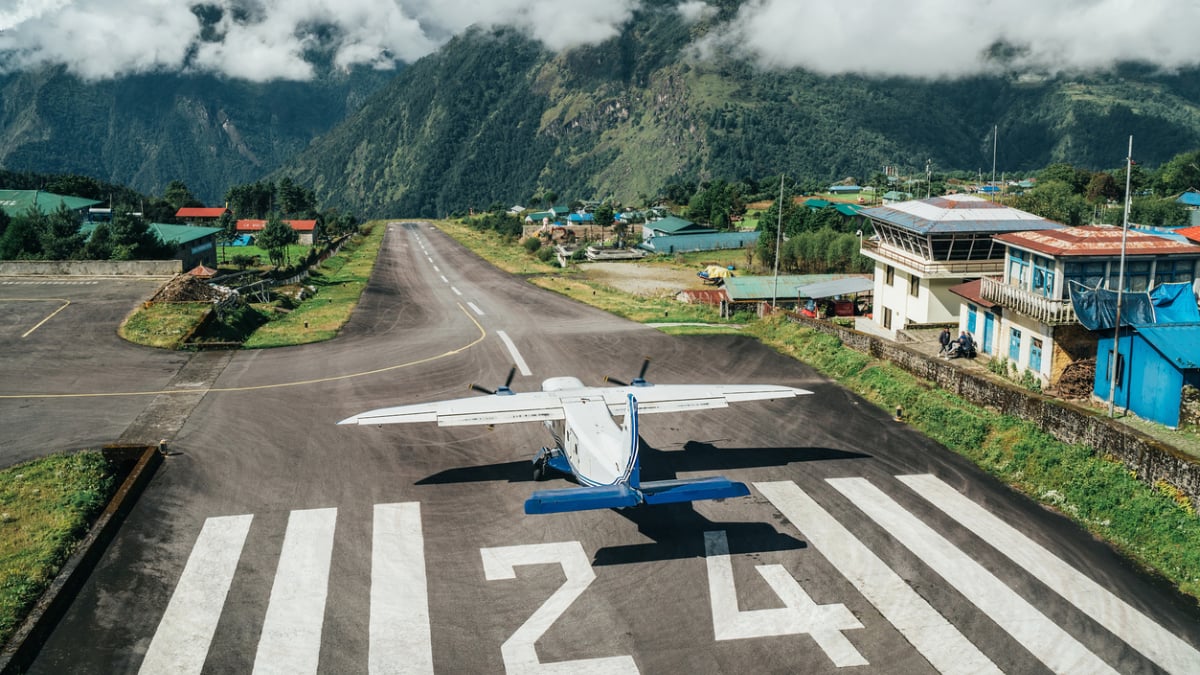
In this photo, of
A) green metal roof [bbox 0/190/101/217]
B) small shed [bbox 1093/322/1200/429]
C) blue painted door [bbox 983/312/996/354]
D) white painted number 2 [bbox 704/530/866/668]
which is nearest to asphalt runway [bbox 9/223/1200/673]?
white painted number 2 [bbox 704/530/866/668]

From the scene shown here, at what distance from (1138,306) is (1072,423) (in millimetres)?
11129

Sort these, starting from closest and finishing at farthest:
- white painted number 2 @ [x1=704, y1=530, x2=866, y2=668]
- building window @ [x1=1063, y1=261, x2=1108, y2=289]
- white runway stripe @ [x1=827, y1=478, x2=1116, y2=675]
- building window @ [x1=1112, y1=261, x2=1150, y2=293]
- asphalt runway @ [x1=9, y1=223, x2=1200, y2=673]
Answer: white runway stripe @ [x1=827, y1=478, x2=1116, y2=675] < asphalt runway @ [x1=9, y1=223, x2=1200, y2=673] < white painted number 2 @ [x1=704, y1=530, x2=866, y2=668] < building window @ [x1=1063, y1=261, x2=1108, y2=289] < building window @ [x1=1112, y1=261, x2=1150, y2=293]

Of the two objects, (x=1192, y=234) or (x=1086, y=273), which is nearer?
(x=1086, y=273)

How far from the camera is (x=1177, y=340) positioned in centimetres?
3556

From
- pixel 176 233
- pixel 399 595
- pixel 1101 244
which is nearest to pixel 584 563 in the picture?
pixel 399 595

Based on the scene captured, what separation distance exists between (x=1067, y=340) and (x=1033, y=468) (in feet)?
43.5

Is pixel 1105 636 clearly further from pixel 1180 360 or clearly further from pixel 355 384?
pixel 355 384

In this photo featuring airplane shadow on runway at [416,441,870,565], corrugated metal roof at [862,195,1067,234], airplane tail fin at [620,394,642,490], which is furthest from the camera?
corrugated metal roof at [862,195,1067,234]

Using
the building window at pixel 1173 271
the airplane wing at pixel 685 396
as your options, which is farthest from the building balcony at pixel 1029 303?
the airplane wing at pixel 685 396

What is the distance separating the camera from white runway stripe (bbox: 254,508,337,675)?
20.9 meters

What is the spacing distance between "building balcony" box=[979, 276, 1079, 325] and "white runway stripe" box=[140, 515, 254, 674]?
38.5 m

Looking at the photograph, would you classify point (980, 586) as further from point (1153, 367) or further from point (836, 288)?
point (836, 288)

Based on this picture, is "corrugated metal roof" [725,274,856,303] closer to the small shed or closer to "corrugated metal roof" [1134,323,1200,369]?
the small shed

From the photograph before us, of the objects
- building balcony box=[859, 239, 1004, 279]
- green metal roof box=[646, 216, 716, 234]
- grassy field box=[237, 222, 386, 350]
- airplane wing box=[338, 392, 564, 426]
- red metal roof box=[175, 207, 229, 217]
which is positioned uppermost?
red metal roof box=[175, 207, 229, 217]
